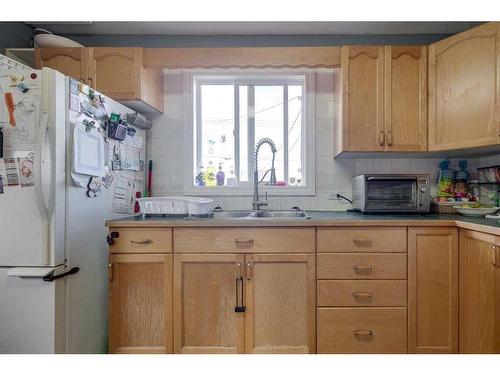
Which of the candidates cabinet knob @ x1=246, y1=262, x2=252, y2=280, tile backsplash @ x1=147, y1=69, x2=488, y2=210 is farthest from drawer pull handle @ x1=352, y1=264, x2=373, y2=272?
tile backsplash @ x1=147, y1=69, x2=488, y2=210

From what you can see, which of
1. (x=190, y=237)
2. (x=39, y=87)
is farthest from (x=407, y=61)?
(x=39, y=87)

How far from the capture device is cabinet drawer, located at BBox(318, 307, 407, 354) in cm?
170

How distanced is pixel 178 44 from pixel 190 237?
1736 millimetres

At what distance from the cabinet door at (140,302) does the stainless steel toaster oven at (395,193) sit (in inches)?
57.6

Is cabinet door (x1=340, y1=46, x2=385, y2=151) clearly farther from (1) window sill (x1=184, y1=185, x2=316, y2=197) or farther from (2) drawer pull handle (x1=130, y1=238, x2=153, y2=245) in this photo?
(2) drawer pull handle (x1=130, y1=238, x2=153, y2=245)

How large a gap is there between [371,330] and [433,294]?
1.41 feet

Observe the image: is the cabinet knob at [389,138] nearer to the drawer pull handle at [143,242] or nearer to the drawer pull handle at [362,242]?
the drawer pull handle at [362,242]

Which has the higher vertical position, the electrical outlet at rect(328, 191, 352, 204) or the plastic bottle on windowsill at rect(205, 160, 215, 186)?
the plastic bottle on windowsill at rect(205, 160, 215, 186)

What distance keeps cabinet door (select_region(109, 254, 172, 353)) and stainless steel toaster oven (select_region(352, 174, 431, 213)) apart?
1462 mm

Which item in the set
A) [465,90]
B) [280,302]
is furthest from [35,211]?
A: [465,90]

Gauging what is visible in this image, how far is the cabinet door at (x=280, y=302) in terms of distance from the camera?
1707 millimetres

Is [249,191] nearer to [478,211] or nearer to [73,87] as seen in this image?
[73,87]

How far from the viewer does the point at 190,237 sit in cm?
172

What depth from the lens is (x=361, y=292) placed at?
5.57ft
